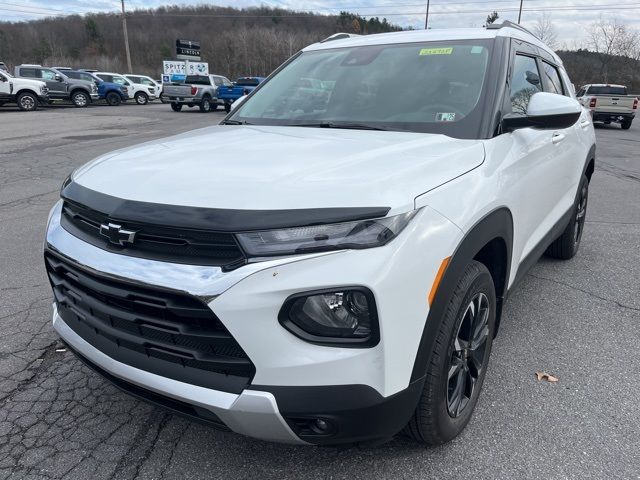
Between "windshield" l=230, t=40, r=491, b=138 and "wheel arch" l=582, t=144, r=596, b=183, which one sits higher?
"windshield" l=230, t=40, r=491, b=138

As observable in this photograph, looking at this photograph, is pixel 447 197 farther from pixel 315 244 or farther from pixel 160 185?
pixel 160 185

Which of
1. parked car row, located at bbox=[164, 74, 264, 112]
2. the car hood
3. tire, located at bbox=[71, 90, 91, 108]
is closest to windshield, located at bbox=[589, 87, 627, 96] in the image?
parked car row, located at bbox=[164, 74, 264, 112]

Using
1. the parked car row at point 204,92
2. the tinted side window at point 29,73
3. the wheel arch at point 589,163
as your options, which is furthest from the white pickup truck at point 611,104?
the tinted side window at point 29,73

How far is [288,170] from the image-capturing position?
1.98m

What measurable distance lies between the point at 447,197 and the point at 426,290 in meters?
0.40

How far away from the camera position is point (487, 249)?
2.48 metres

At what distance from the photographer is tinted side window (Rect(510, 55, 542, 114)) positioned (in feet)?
9.76

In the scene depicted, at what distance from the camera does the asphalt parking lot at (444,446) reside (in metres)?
2.21

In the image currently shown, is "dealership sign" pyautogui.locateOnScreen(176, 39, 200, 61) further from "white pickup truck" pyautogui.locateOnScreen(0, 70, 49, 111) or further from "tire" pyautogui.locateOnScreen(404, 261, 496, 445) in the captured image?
"tire" pyautogui.locateOnScreen(404, 261, 496, 445)

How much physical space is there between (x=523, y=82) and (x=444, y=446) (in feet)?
7.45

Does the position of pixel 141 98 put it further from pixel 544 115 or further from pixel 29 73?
pixel 544 115

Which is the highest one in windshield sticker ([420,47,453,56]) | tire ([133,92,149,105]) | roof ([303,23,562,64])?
roof ([303,23,562,64])

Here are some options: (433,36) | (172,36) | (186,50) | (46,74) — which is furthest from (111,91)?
(172,36)

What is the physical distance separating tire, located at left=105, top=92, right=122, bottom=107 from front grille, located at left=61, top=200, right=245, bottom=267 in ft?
104
